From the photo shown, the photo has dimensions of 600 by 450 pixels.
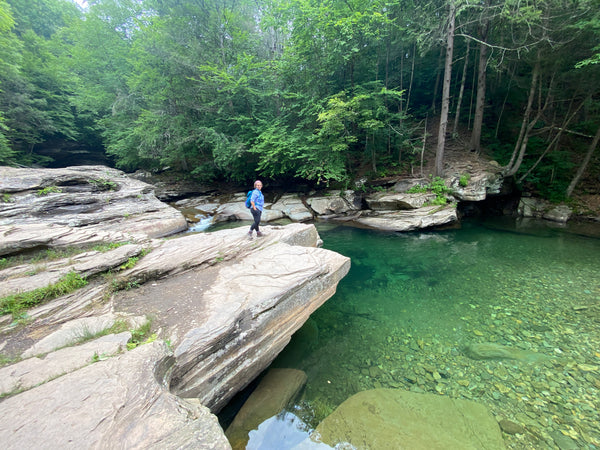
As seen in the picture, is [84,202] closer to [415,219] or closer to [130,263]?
[130,263]

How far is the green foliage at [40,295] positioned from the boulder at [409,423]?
548 cm

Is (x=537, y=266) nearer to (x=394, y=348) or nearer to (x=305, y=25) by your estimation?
(x=394, y=348)

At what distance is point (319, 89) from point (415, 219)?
35.7ft

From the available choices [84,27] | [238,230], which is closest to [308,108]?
[238,230]

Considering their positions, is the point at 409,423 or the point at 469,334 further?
the point at 469,334

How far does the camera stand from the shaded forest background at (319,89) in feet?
40.6

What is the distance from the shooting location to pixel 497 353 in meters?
4.89

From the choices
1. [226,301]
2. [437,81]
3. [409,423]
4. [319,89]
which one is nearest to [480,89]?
[437,81]

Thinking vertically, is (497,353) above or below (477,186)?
below

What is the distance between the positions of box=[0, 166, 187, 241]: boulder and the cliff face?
22 cm

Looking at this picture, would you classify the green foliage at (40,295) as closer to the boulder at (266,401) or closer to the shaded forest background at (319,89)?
the boulder at (266,401)

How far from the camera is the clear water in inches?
155

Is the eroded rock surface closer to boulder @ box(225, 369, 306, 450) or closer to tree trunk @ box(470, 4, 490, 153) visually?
boulder @ box(225, 369, 306, 450)

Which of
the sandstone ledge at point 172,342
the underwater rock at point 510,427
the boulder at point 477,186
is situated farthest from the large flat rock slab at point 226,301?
the boulder at point 477,186
